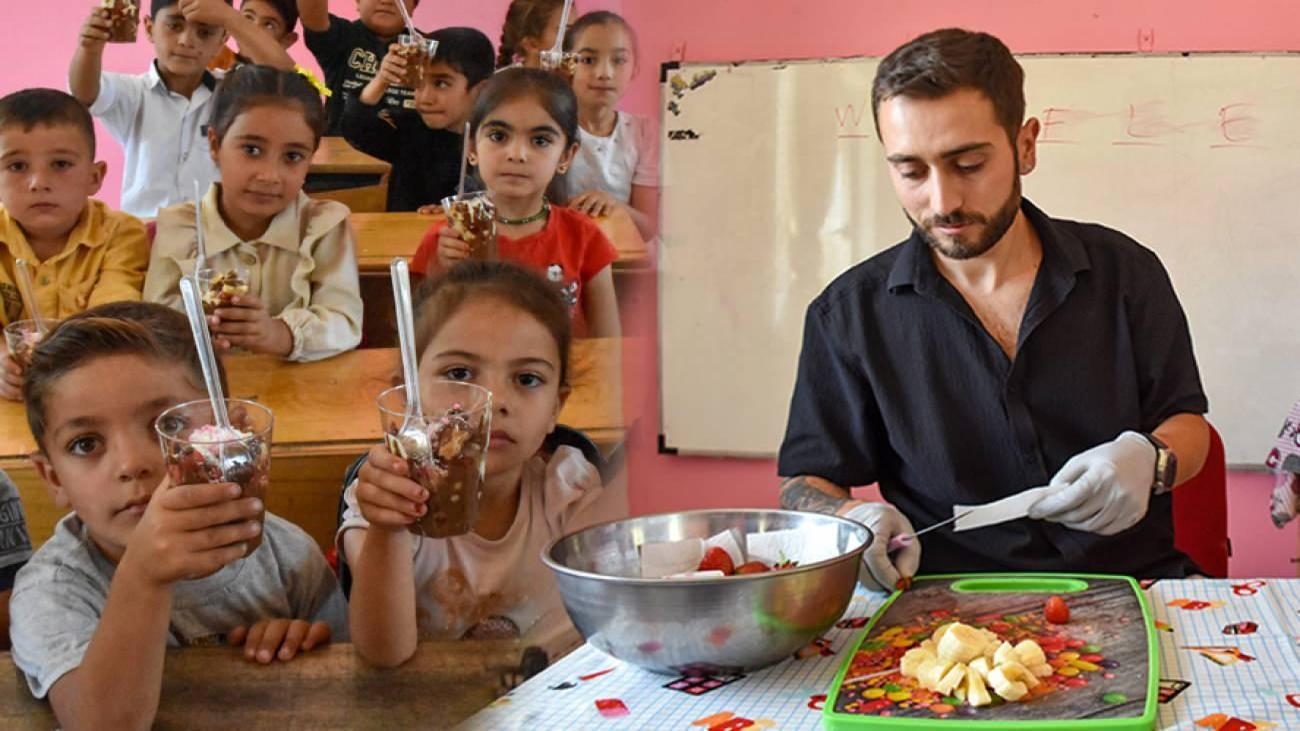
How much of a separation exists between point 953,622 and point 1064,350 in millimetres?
627

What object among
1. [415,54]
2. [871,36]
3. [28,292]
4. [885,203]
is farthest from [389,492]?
[871,36]

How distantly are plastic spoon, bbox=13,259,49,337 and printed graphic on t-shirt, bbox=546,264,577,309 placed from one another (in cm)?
60

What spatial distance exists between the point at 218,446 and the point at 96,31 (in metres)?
0.44

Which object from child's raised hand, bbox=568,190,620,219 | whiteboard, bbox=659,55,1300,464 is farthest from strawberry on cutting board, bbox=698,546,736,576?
whiteboard, bbox=659,55,1300,464

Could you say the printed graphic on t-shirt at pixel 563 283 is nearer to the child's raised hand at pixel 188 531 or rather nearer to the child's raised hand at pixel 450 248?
the child's raised hand at pixel 450 248

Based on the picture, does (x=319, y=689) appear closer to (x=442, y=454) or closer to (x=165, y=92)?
(x=442, y=454)

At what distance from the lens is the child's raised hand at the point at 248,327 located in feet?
4.49

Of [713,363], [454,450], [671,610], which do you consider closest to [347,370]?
[454,450]

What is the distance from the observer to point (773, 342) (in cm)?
306

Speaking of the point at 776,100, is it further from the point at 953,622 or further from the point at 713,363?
the point at 953,622

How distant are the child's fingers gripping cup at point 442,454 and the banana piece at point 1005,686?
0.58 metres

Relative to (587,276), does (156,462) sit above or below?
below

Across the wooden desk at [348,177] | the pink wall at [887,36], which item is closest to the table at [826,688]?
the wooden desk at [348,177]

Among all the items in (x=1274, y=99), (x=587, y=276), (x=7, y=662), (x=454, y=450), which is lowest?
(x=7, y=662)
